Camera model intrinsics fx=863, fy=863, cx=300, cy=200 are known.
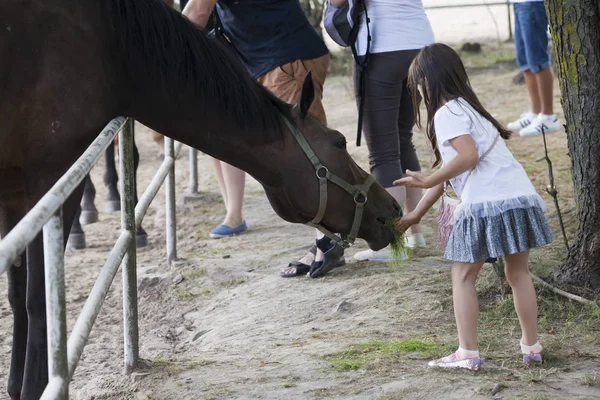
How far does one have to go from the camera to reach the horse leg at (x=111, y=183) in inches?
265

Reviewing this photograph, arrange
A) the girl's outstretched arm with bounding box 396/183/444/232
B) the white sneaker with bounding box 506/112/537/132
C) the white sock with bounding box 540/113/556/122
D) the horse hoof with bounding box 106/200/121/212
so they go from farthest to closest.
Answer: the white sneaker with bounding box 506/112/537/132, the white sock with bounding box 540/113/556/122, the horse hoof with bounding box 106/200/121/212, the girl's outstretched arm with bounding box 396/183/444/232

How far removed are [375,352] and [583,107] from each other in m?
1.32

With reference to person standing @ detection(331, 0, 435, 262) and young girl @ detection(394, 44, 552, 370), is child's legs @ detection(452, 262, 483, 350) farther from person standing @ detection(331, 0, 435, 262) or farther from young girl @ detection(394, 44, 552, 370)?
person standing @ detection(331, 0, 435, 262)

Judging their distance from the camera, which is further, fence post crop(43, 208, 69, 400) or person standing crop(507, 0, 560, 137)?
person standing crop(507, 0, 560, 137)

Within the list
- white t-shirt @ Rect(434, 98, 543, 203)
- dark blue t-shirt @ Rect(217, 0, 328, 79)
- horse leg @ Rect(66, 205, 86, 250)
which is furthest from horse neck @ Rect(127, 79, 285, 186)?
horse leg @ Rect(66, 205, 86, 250)

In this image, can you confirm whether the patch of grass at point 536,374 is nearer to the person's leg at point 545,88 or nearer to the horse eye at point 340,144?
the horse eye at point 340,144

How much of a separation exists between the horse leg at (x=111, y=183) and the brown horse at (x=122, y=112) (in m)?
3.53

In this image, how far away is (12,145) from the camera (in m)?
2.69

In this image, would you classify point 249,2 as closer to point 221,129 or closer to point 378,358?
point 221,129

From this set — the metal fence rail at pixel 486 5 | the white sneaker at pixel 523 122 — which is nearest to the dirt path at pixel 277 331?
the white sneaker at pixel 523 122

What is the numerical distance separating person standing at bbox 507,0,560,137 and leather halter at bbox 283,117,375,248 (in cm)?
410

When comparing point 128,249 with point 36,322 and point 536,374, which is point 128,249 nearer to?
point 36,322

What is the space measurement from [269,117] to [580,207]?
141 cm

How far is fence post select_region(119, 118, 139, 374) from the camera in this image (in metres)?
3.14
